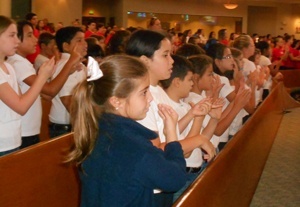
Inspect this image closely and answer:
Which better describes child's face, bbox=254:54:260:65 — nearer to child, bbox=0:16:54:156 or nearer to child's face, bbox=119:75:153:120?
child, bbox=0:16:54:156

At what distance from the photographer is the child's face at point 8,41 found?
9.32 ft

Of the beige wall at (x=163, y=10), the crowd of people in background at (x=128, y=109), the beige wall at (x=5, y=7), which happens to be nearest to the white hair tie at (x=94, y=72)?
the crowd of people in background at (x=128, y=109)

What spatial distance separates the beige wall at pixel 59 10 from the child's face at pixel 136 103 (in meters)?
16.3

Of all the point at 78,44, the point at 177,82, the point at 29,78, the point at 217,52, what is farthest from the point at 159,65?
the point at 217,52

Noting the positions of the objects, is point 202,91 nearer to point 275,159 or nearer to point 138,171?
point 138,171

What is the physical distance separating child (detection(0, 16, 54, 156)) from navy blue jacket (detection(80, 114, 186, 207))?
3.50ft

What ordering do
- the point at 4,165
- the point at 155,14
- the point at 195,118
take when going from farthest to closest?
the point at 155,14
the point at 195,118
the point at 4,165

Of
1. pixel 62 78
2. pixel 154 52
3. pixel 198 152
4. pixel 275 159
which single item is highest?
pixel 154 52

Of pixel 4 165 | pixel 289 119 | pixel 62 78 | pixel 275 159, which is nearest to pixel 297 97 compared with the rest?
pixel 289 119

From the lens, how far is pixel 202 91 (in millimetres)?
3791

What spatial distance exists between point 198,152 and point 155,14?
18.7m

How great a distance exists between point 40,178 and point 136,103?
1215 mm

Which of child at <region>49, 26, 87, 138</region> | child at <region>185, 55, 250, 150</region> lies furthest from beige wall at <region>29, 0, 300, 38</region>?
child at <region>185, 55, 250, 150</region>

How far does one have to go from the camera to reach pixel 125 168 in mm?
1714
